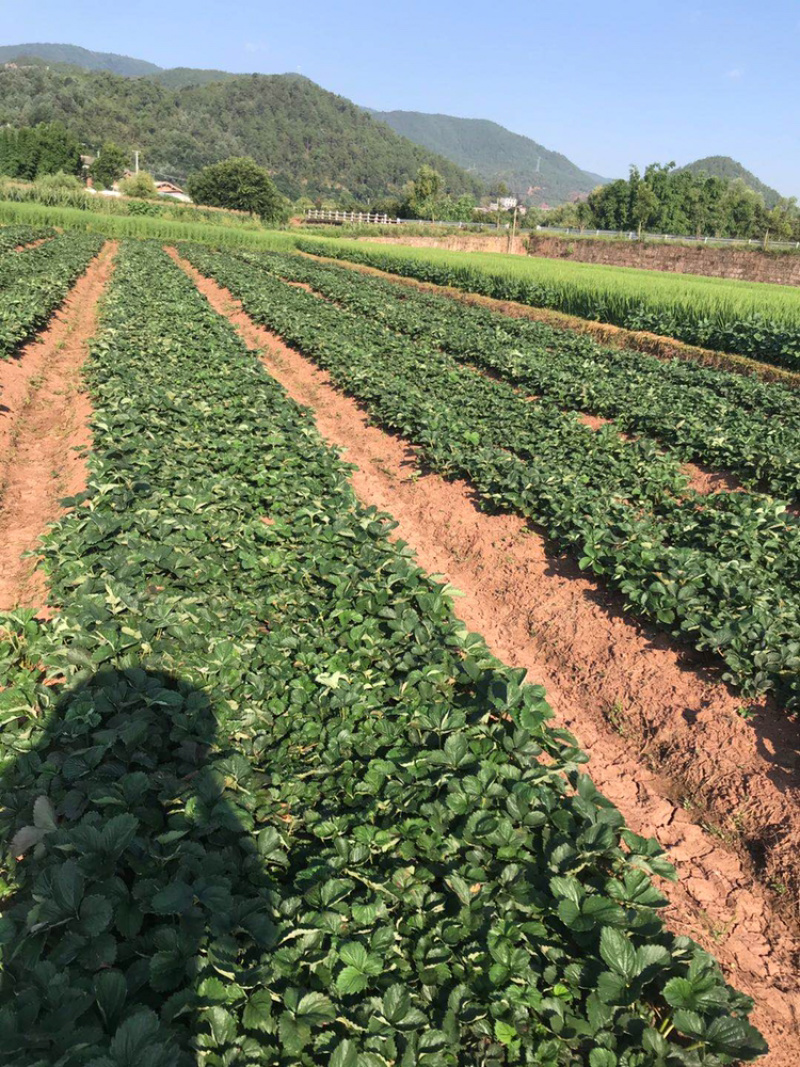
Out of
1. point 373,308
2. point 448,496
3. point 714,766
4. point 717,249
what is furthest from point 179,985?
point 717,249

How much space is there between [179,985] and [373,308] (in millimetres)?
19521

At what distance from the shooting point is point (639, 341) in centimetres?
1805

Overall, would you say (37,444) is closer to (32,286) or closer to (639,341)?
(32,286)

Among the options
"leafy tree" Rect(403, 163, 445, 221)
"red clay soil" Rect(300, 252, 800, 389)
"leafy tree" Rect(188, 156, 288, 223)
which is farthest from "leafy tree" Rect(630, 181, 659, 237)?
"red clay soil" Rect(300, 252, 800, 389)

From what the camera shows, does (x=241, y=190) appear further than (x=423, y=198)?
No

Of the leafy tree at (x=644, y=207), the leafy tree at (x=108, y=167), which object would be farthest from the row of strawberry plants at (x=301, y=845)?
the leafy tree at (x=108, y=167)

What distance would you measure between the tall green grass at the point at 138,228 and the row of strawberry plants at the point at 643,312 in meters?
20.2

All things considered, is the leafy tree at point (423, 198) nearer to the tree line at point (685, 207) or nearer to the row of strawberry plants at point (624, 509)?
the tree line at point (685, 207)

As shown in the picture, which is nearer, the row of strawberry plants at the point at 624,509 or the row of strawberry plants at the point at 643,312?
the row of strawberry plants at the point at 624,509

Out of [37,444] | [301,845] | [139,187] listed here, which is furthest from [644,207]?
[301,845]

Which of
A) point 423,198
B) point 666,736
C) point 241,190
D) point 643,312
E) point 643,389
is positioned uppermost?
point 423,198

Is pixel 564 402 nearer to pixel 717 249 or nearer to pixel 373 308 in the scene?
pixel 373 308

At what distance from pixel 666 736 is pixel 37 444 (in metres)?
9.98

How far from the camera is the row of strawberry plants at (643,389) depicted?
910cm
